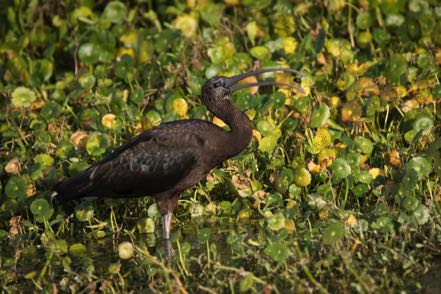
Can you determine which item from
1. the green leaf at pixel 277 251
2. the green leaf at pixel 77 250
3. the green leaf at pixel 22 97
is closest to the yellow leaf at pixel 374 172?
the green leaf at pixel 277 251

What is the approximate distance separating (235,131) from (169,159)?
50cm

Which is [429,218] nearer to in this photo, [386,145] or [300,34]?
[386,145]

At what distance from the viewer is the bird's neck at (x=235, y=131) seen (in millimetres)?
7184

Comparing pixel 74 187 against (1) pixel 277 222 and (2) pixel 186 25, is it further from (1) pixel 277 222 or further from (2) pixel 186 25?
(2) pixel 186 25

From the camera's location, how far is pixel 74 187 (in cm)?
738

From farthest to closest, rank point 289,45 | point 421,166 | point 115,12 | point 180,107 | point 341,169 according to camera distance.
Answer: point 115,12, point 289,45, point 180,107, point 341,169, point 421,166

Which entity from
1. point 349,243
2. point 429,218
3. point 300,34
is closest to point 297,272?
point 349,243

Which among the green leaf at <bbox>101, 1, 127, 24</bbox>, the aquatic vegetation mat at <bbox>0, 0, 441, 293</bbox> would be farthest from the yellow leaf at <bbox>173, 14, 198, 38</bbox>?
the green leaf at <bbox>101, 1, 127, 24</bbox>

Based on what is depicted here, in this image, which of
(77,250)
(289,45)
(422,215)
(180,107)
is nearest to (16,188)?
(77,250)

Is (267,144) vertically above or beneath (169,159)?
beneath

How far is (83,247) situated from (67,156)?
131 cm

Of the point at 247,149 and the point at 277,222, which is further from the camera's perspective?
the point at 247,149

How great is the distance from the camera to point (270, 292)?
561 centimetres

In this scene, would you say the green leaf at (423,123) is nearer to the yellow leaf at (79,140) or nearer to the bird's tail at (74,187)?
the bird's tail at (74,187)
